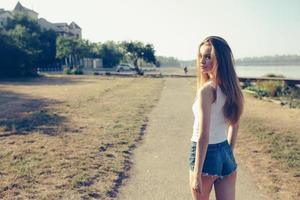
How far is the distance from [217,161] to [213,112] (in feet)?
1.24

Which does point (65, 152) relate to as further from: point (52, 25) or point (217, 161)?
point (52, 25)

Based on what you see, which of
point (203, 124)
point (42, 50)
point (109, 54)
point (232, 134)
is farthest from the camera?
point (109, 54)

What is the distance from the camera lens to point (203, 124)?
2.66m

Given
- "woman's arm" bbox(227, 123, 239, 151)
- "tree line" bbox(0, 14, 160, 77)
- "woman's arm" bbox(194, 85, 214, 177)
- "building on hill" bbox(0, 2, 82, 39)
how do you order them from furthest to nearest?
"building on hill" bbox(0, 2, 82, 39) < "tree line" bbox(0, 14, 160, 77) < "woman's arm" bbox(227, 123, 239, 151) < "woman's arm" bbox(194, 85, 214, 177)

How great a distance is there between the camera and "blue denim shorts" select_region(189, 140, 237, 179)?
2760mm

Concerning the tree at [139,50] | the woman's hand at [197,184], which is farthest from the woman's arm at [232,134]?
the tree at [139,50]

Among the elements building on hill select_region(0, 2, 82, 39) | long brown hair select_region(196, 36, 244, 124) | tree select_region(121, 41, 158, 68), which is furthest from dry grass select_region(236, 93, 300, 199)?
building on hill select_region(0, 2, 82, 39)

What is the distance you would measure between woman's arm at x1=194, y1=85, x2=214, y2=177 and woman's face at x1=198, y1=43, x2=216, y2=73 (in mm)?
193

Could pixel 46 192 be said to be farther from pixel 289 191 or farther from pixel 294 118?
pixel 294 118

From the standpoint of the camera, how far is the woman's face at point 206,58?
9.11 ft

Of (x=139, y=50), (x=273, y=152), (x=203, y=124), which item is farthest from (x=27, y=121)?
(x=139, y=50)

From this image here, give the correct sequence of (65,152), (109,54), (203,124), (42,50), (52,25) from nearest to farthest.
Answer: (203,124) < (65,152) < (42,50) < (109,54) < (52,25)

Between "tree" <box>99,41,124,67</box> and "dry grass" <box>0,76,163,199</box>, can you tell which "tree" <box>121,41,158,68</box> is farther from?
"dry grass" <box>0,76,163,199</box>

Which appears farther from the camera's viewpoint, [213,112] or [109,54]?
[109,54]
